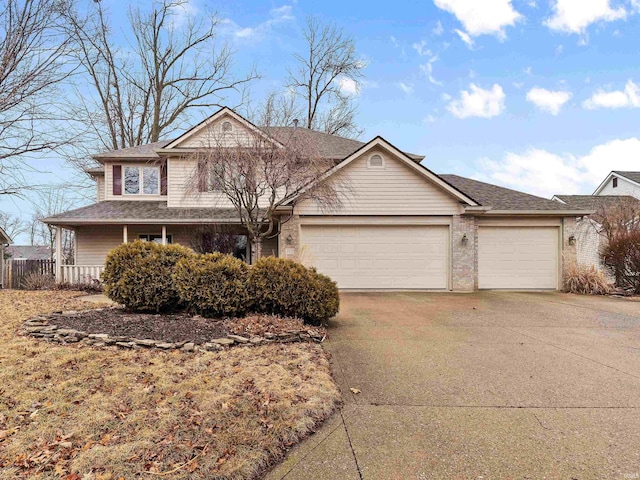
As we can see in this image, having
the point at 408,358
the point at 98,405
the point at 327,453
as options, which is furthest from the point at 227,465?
the point at 408,358

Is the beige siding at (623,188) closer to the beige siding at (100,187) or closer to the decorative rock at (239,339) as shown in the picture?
the decorative rock at (239,339)

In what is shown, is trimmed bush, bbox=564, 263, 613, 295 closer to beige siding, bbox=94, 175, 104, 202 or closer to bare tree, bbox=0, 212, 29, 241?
beige siding, bbox=94, 175, 104, 202

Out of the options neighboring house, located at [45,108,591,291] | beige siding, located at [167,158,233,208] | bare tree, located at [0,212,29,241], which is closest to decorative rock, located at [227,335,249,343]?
neighboring house, located at [45,108,591,291]

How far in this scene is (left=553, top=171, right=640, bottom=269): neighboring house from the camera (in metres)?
18.6

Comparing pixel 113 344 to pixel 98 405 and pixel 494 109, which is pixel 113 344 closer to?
pixel 98 405

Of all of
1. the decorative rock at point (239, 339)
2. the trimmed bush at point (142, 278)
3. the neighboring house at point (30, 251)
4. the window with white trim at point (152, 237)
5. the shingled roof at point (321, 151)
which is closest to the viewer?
the decorative rock at point (239, 339)

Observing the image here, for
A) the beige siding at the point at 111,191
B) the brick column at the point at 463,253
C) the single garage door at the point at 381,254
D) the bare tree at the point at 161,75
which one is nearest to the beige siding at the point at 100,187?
the beige siding at the point at 111,191

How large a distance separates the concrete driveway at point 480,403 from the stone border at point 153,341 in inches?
23.8

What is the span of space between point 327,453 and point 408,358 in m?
2.59

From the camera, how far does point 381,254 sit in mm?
12508

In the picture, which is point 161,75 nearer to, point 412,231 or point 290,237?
point 290,237

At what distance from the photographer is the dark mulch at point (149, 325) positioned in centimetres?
586

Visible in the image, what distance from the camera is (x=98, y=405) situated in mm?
3584

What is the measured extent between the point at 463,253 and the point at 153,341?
9952 millimetres
